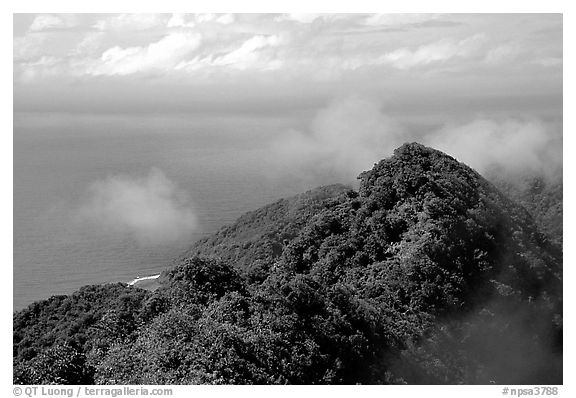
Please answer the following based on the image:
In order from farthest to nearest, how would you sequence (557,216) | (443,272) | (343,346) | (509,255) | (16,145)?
(557,216) < (509,255) < (443,272) < (16,145) < (343,346)

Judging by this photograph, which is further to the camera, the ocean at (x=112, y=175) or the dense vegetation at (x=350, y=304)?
the ocean at (x=112, y=175)

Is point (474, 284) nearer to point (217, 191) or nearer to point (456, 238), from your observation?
point (456, 238)

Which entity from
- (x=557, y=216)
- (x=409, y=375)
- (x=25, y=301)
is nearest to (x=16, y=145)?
(x=25, y=301)

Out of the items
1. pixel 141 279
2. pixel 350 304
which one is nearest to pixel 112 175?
pixel 141 279

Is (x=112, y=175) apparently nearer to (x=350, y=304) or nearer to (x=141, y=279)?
(x=141, y=279)

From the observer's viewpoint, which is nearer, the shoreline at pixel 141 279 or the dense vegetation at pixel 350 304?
the dense vegetation at pixel 350 304

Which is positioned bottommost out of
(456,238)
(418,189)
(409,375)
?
(409,375)
